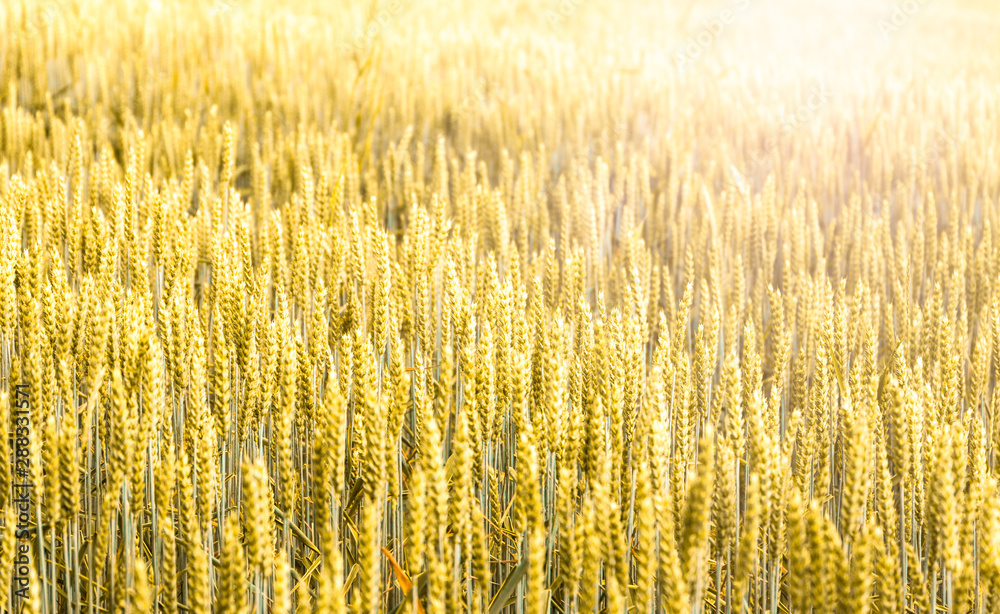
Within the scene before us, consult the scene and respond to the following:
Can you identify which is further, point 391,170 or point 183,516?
point 391,170

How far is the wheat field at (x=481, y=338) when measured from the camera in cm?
98

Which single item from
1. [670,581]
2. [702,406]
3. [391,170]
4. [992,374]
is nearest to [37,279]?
[670,581]

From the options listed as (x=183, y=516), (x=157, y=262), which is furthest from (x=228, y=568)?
(x=157, y=262)

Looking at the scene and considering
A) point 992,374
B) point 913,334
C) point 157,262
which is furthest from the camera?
point 992,374

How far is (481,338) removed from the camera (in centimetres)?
120

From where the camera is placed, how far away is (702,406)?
5.19ft

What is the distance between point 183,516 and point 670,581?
1.99 feet

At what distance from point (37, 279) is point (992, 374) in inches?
83.4

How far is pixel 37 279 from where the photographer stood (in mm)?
1280

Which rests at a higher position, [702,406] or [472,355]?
[472,355]

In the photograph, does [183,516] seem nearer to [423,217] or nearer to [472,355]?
[472,355]

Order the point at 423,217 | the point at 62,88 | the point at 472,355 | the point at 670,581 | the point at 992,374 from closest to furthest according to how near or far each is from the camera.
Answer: the point at 670,581
the point at 472,355
the point at 423,217
the point at 992,374
the point at 62,88

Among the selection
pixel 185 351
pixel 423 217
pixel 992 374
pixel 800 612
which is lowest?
pixel 992 374

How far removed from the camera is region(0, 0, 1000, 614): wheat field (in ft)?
3.21
